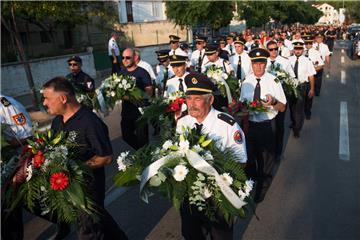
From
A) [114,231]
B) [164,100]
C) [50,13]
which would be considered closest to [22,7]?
[50,13]

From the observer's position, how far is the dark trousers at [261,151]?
223 inches

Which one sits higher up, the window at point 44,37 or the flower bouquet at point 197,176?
the flower bouquet at point 197,176

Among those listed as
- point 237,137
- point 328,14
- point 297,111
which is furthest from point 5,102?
point 328,14

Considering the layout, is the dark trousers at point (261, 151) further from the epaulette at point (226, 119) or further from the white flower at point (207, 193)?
the white flower at point (207, 193)

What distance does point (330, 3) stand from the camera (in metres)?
150

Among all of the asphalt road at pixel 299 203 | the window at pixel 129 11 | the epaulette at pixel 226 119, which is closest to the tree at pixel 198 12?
the window at pixel 129 11

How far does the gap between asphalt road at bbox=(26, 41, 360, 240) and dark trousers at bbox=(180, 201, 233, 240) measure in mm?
1226

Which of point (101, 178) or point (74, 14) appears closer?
point (101, 178)

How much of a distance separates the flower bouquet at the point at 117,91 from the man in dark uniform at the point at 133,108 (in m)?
0.22

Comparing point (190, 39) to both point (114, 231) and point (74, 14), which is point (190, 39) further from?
point (114, 231)

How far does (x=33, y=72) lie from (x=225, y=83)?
12.5 meters

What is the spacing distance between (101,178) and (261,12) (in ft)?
135

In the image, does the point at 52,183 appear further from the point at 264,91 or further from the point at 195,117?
the point at 264,91

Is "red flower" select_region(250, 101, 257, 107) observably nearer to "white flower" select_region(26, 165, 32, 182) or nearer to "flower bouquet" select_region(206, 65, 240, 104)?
"flower bouquet" select_region(206, 65, 240, 104)
